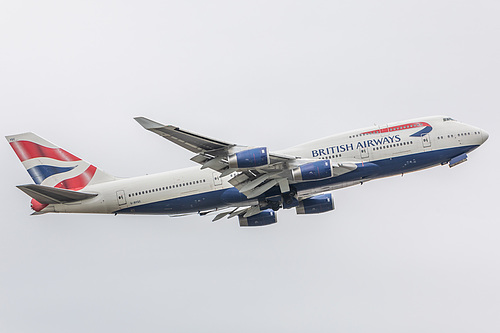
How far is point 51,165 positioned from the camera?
5506 cm

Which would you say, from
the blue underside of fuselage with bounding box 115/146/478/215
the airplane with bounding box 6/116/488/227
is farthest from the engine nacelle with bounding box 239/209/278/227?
the blue underside of fuselage with bounding box 115/146/478/215

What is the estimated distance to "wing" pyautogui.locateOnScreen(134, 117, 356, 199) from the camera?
4397 centimetres

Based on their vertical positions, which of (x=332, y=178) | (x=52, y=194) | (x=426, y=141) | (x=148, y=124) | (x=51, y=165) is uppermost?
(x=148, y=124)

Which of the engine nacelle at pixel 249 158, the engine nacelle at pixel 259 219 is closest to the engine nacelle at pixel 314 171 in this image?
the engine nacelle at pixel 249 158

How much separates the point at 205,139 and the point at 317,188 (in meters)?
10.1

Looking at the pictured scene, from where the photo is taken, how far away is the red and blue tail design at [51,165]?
177ft

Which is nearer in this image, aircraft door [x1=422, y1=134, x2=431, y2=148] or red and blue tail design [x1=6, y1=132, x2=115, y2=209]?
aircraft door [x1=422, y1=134, x2=431, y2=148]

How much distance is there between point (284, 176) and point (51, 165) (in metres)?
17.9

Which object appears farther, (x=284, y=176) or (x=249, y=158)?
(x=284, y=176)

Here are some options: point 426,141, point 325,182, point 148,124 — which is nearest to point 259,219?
point 325,182

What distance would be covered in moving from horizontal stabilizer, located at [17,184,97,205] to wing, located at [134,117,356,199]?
1001 cm

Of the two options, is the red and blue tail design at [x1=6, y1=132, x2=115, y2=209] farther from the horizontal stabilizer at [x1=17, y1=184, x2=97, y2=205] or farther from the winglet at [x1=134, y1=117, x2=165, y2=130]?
the winglet at [x1=134, y1=117, x2=165, y2=130]

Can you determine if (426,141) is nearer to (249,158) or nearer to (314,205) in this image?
(314,205)

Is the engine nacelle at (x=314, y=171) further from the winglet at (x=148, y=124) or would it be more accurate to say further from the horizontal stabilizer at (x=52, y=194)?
the horizontal stabilizer at (x=52, y=194)
